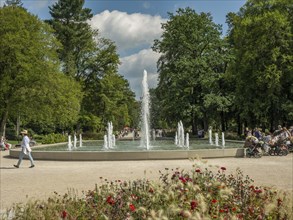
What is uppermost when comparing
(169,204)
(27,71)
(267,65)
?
(27,71)

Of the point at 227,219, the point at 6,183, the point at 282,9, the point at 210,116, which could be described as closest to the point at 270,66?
the point at 282,9

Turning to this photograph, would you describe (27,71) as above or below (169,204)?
above

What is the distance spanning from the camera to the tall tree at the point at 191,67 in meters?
45.1

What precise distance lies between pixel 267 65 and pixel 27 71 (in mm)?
23496

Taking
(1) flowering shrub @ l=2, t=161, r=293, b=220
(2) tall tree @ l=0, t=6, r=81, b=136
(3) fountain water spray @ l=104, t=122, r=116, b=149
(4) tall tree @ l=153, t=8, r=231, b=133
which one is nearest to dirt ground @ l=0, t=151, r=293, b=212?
(1) flowering shrub @ l=2, t=161, r=293, b=220

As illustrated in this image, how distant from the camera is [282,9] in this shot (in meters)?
41.3

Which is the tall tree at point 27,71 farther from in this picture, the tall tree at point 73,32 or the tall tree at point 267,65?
the tall tree at point 267,65

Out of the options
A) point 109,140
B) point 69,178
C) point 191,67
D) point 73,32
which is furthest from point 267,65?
point 69,178

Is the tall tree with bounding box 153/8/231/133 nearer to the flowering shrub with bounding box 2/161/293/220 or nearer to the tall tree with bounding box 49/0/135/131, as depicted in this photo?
the tall tree with bounding box 49/0/135/131

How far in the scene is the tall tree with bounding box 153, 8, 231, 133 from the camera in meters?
45.1

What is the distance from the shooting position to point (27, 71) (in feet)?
132

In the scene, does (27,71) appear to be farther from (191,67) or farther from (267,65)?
(267,65)

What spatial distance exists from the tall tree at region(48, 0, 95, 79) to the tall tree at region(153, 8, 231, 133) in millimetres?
10499

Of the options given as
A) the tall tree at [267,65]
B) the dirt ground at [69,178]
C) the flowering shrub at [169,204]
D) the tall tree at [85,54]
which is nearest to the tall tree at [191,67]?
the tall tree at [267,65]
